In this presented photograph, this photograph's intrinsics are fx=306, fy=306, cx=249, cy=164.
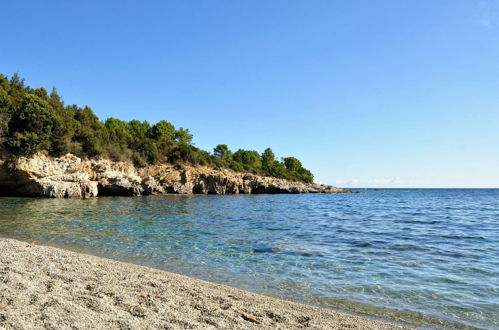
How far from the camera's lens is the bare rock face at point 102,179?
115 ft

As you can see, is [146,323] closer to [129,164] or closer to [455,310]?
[455,310]

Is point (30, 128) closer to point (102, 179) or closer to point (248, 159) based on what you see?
point (102, 179)

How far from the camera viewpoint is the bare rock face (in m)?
35.2

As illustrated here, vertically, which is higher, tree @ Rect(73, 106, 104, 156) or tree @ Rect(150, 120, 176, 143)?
tree @ Rect(150, 120, 176, 143)

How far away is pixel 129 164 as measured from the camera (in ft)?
167

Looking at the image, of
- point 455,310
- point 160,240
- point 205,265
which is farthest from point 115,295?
point 160,240

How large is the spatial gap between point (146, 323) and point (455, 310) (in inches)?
233

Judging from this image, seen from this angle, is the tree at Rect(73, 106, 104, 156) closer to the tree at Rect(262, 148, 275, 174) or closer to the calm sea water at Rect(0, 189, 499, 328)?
the calm sea water at Rect(0, 189, 499, 328)

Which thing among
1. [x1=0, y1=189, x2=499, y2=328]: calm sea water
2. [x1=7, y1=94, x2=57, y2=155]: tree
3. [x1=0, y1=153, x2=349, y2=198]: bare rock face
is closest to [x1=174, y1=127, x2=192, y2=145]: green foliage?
[x1=0, y1=153, x2=349, y2=198]: bare rock face

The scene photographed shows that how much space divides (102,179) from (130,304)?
42274 mm

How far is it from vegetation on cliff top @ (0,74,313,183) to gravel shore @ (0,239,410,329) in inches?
1378

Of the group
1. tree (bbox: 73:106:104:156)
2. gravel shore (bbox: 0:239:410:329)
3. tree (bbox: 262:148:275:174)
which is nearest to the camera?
gravel shore (bbox: 0:239:410:329)

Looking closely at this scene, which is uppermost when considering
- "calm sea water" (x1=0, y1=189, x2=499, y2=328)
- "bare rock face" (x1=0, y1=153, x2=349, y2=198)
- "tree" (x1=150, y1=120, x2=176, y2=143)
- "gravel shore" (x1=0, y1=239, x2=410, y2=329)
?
"tree" (x1=150, y1=120, x2=176, y2=143)

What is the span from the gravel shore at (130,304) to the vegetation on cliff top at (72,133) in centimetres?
3501
